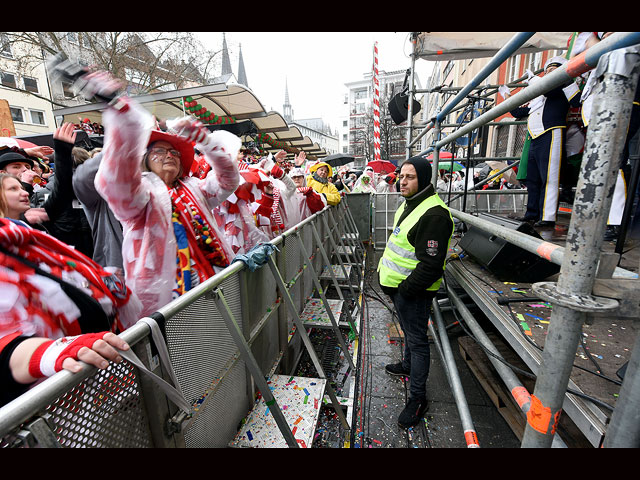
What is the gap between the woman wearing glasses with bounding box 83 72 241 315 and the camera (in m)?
1.42

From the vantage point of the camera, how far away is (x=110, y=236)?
2.52m

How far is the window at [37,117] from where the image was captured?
2281 centimetres

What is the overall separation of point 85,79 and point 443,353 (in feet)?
10.4

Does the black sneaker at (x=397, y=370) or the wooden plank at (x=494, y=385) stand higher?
the wooden plank at (x=494, y=385)

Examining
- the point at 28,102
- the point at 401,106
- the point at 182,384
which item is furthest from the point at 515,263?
the point at 28,102

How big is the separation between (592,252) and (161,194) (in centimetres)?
200

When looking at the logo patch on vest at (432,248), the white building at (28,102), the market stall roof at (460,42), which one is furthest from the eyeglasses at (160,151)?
the white building at (28,102)

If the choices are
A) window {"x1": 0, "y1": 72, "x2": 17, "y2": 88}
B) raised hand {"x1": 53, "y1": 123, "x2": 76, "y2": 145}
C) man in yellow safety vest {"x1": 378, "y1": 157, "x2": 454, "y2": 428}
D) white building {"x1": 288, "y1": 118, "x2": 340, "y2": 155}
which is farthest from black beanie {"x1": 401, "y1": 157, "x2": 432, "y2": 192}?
white building {"x1": 288, "y1": 118, "x2": 340, "y2": 155}

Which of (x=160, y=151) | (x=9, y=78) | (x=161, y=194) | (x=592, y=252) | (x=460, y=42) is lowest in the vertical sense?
(x=592, y=252)

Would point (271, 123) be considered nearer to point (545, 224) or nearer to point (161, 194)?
point (545, 224)

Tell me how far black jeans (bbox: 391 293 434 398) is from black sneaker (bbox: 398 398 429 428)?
0.05 metres

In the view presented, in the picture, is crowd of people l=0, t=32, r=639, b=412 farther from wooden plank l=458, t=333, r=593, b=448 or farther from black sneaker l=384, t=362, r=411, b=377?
black sneaker l=384, t=362, r=411, b=377

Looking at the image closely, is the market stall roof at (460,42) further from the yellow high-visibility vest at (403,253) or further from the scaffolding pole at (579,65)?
the scaffolding pole at (579,65)

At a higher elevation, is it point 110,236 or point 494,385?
point 110,236
